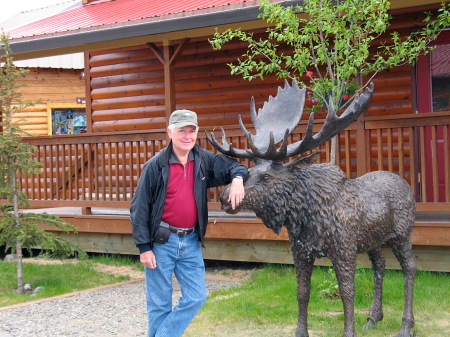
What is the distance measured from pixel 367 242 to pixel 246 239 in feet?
12.4

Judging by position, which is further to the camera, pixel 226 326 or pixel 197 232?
pixel 226 326

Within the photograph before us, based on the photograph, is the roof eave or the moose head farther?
the roof eave

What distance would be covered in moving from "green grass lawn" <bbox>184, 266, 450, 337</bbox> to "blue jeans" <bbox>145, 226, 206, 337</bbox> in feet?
4.07

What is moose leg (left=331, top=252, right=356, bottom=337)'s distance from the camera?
14.3 feet

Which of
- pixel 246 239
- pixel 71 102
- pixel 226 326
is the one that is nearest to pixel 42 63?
pixel 71 102

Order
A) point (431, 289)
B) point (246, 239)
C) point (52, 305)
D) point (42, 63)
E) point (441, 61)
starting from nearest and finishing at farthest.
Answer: point (431, 289) → point (52, 305) → point (246, 239) → point (441, 61) → point (42, 63)

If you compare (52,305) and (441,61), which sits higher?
(441,61)

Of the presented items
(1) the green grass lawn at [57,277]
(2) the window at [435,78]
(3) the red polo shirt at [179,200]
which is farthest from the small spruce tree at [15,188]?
(2) the window at [435,78]

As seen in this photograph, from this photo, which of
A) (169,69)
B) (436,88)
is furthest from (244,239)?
(436,88)

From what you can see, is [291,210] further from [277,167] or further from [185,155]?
[185,155]

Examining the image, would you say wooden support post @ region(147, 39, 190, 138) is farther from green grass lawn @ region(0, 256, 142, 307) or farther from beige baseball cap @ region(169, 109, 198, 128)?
beige baseball cap @ region(169, 109, 198, 128)

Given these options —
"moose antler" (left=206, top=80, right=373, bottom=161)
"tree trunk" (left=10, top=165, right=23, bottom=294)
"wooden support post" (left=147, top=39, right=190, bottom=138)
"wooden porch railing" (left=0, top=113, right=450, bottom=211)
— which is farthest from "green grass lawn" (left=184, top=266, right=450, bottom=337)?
"wooden support post" (left=147, top=39, right=190, bottom=138)

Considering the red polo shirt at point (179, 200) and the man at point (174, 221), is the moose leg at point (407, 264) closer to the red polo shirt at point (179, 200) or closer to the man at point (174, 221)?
the man at point (174, 221)

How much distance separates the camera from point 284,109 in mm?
4836
